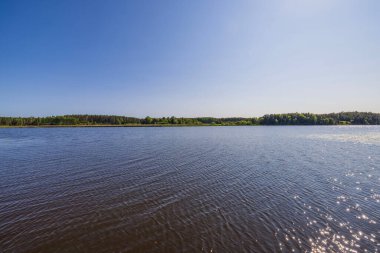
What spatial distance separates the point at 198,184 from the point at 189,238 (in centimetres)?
779

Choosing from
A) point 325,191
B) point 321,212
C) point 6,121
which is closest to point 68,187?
point 321,212

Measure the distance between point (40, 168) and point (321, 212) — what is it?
26145 millimetres

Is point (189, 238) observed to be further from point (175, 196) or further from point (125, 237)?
point (175, 196)

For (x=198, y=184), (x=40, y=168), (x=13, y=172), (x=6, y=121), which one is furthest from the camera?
(x=6, y=121)

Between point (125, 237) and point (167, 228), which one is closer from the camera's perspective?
point (125, 237)

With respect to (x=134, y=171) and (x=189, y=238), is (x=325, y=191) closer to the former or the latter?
(x=189, y=238)

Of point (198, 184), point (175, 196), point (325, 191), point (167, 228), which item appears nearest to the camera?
point (167, 228)

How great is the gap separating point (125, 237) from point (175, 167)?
1387cm

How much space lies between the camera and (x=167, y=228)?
32.3 feet

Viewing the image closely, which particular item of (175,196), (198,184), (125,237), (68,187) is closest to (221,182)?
(198,184)

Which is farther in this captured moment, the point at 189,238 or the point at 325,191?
the point at 325,191

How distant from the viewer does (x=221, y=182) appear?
17.5m

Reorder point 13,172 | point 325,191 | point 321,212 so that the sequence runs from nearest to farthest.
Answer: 1. point 321,212
2. point 325,191
3. point 13,172

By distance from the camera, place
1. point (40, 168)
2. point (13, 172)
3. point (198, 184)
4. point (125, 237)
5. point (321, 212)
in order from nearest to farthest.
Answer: point (125, 237), point (321, 212), point (198, 184), point (13, 172), point (40, 168)
